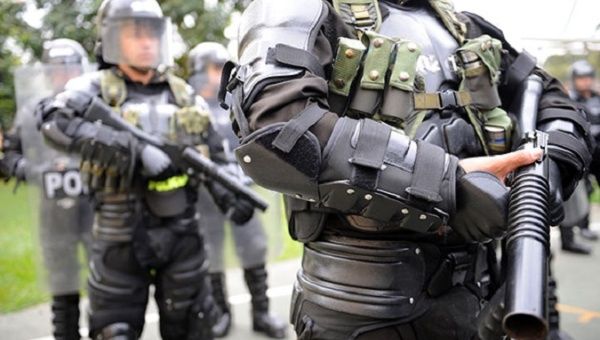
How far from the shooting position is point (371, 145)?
4.43 feet

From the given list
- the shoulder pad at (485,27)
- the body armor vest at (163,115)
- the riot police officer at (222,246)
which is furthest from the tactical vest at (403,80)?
the riot police officer at (222,246)

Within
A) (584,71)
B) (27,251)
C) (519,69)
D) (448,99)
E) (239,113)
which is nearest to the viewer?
(239,113)

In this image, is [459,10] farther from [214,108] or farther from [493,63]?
[214,108]

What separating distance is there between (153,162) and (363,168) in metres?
2.04

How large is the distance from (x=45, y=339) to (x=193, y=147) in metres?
2.18

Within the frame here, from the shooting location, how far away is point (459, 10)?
192cm

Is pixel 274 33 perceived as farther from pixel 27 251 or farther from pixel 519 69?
pixel 27 251

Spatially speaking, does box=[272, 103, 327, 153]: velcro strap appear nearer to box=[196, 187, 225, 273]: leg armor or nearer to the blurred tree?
box=[196, 187, 225, 273]: leg armor

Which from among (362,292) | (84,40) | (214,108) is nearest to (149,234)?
(214,108)

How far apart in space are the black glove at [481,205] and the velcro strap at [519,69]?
2.17 feet

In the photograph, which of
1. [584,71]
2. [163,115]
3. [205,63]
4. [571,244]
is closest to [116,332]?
[163,115]

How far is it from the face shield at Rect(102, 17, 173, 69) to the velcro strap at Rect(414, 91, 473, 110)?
6.87ft

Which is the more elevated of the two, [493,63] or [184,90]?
[493,63]

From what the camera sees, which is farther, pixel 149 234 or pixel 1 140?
pixel 1 140
